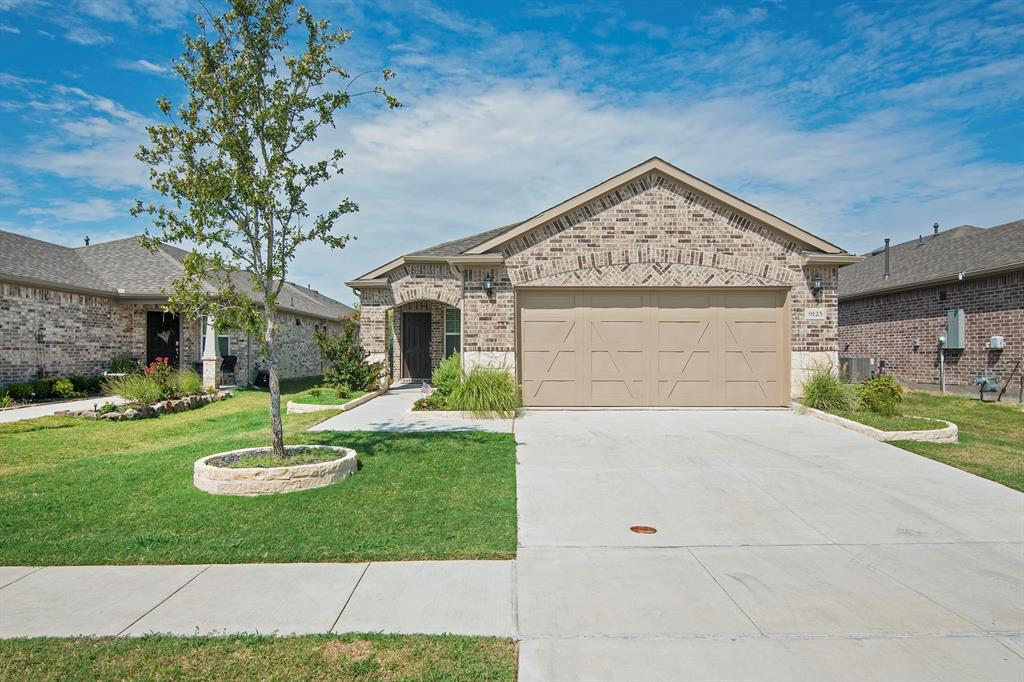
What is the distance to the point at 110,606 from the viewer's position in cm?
431

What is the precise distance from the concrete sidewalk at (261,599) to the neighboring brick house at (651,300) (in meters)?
8.69

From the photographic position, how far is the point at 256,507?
652 centimetres

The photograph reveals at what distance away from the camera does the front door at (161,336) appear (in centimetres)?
2097

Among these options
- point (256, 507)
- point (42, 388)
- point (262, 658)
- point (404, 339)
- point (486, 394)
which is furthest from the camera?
point (404, 339)

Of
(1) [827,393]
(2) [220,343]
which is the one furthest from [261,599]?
(2) [220,343]

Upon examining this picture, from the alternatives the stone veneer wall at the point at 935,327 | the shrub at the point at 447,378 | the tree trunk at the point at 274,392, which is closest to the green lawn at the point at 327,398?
the shrub at the point at 447,378

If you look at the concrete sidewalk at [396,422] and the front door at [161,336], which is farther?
the front door at [161,336]

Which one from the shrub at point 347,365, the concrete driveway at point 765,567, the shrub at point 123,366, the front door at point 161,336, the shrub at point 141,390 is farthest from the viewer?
the front door at point 161,336

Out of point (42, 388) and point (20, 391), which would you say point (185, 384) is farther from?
point (20, 391)

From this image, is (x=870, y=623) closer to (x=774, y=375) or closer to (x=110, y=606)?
(x=110, y=606)

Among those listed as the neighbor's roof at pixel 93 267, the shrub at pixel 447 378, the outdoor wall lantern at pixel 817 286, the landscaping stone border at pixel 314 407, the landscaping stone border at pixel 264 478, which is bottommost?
the landscaping stone border at pixel 264 478

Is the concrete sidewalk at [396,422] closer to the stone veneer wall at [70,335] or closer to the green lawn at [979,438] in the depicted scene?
the stone veneer wall at [70,335]

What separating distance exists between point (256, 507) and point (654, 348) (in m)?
9.24

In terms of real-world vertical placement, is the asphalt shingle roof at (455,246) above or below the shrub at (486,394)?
above
